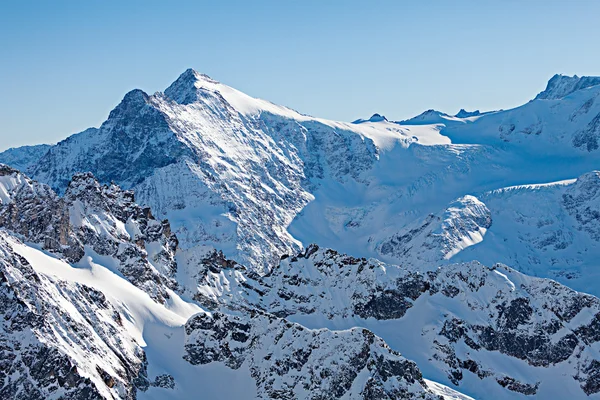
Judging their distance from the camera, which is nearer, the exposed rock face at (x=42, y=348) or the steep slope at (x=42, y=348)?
the exposed rock face at (x=42, y=348)

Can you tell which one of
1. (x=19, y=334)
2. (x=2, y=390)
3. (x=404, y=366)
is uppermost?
(x=404, y=366)

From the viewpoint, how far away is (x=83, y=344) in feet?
643

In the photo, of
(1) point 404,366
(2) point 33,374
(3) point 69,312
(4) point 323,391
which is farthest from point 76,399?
(1) point 404,366

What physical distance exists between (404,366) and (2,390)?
283 ft

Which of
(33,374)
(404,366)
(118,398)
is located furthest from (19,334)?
(404,366)

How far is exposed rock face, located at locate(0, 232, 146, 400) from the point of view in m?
179

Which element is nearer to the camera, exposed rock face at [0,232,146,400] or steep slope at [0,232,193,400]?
exposed rock face at [0,232,146,400]

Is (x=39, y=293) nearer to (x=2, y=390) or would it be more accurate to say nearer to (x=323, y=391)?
(x=2, y=390)

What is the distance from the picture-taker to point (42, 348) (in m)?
182

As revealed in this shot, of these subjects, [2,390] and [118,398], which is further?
[118,398]

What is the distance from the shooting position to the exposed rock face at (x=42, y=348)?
17925 cm

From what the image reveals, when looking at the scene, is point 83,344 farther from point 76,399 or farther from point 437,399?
point 437,399

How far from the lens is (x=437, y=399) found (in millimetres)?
193875

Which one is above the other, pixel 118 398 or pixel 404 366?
pixel 404 366
